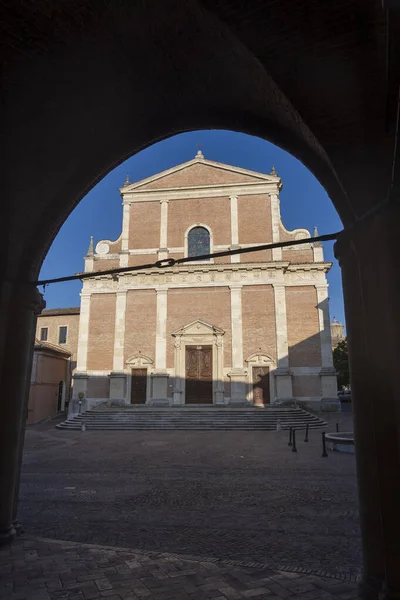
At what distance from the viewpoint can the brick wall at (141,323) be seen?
26.8 m

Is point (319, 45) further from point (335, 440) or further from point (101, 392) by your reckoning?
point (101, 392)

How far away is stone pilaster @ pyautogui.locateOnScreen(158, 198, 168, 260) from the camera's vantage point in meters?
28.4

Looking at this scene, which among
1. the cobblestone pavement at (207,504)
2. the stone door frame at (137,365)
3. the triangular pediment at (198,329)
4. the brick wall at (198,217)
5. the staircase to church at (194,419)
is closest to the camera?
the cobblestone pavement at (207,504)

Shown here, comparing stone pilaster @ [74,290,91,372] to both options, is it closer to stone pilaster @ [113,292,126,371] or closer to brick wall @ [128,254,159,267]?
stone pilaster @ [113,292,126,371]

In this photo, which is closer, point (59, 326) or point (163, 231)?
point (163, 231)

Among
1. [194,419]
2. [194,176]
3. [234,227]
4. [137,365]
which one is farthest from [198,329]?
[194,176]

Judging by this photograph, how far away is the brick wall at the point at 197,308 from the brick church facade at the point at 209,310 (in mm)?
69

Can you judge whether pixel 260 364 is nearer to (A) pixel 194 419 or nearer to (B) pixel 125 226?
(A) pixel 194 419

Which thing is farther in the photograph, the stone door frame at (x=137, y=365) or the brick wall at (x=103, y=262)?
the brick wall at (x=103, y=262)

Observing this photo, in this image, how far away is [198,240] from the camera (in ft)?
94.0

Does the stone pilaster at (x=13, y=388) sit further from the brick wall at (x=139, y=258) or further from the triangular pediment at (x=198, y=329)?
the brick wall at (x=139, y=258)

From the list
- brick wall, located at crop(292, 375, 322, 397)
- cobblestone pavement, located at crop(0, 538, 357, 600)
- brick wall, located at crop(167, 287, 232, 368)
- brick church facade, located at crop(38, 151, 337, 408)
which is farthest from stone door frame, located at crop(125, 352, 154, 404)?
cobblestone pavement, located at crop(0, 538, 357, 600)

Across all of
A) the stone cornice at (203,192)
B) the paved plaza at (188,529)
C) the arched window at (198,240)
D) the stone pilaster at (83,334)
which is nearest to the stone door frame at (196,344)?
the arched window at (198,240)

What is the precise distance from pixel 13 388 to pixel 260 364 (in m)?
22.2
